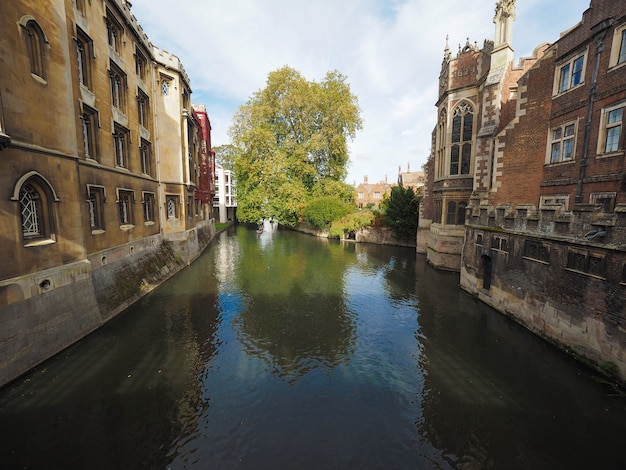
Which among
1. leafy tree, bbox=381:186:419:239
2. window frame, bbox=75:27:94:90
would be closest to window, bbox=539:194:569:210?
leafy tree, bbox=381:186:419:239

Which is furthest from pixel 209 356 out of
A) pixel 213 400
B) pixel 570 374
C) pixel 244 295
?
pixel 570 374

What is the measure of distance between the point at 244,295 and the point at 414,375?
10294mm

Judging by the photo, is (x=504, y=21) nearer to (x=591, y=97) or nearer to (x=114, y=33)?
(x=591, y=97)

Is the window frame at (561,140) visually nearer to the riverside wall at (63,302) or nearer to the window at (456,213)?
the window at (456,213)

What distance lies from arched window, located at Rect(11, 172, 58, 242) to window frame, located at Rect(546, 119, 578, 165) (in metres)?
20.7

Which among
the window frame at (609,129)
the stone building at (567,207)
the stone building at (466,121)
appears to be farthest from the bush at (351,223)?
the window frame at (609,129)

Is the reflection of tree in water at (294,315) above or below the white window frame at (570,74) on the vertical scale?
below

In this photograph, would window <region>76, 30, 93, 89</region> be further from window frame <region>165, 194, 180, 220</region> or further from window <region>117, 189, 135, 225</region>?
window frame <region>165, 194, 180, 220</region>

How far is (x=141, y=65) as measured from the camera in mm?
18984

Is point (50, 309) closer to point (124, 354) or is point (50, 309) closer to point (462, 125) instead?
point (124, 354)

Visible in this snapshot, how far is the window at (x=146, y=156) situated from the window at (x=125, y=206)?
291 cm

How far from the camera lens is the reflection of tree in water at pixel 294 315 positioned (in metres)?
10.4

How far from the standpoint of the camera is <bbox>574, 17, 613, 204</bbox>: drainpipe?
11367 millimetres

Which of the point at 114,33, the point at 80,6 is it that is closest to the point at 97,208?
the point at 80,6
